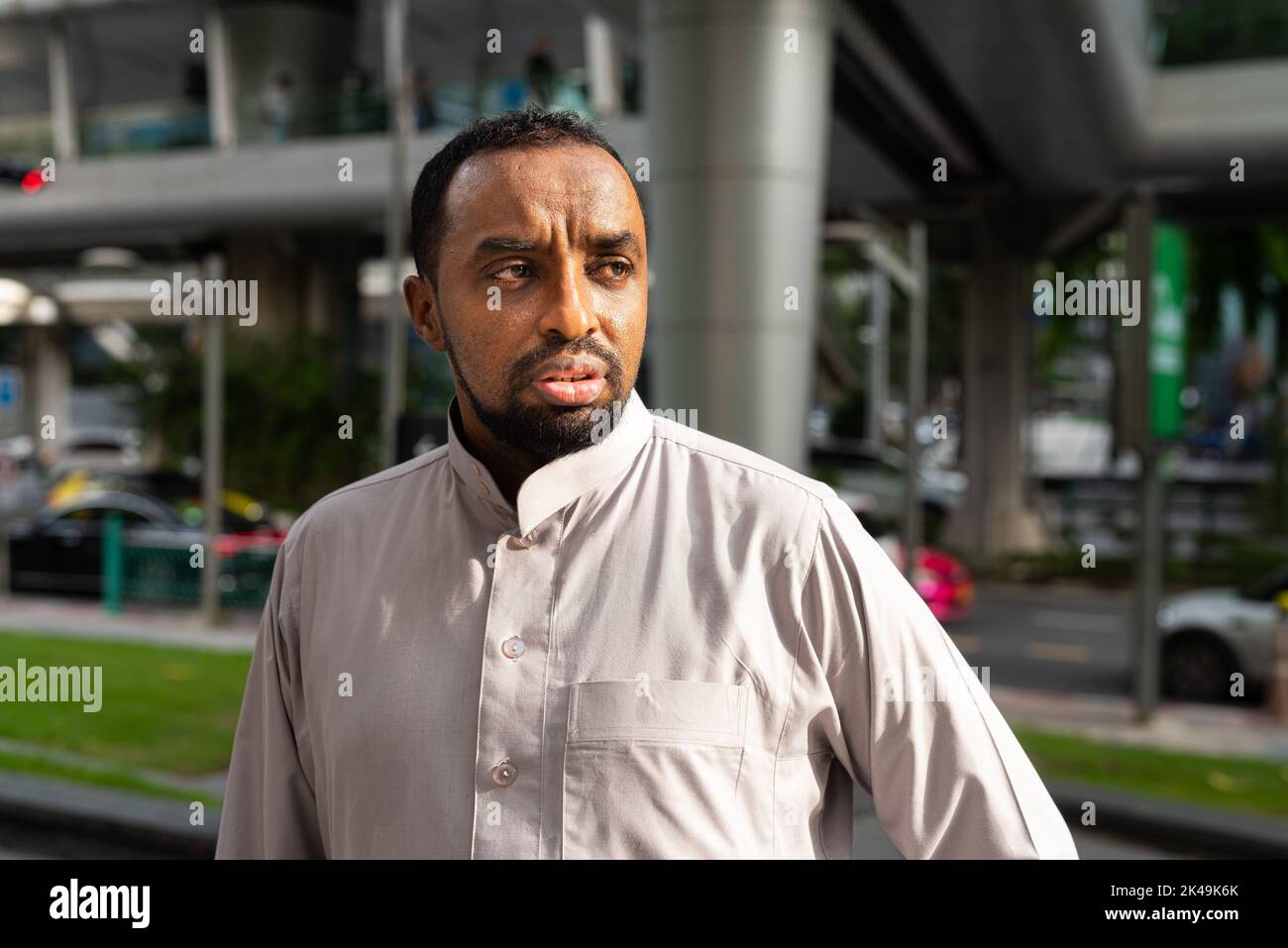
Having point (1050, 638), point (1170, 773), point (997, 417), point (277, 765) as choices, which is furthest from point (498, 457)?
point (997, 417)

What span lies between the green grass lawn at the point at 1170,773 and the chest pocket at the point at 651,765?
21.0 feet

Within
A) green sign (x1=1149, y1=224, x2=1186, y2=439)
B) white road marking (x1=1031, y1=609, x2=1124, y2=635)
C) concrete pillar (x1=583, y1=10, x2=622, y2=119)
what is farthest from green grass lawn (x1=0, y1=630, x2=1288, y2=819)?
concrete pillar (x1=583, y1=10, x2=622, y2=119)

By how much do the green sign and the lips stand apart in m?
9.08

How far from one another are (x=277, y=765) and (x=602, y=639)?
0.47 m

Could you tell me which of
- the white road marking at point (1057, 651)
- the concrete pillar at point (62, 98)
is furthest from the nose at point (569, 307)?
the concrete pillar at point (62, 98)

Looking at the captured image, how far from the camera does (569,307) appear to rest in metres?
1.64

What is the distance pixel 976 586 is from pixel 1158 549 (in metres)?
10.5

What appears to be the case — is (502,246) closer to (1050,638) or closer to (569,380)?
(569,380)

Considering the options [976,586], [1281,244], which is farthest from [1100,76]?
[1281,244]

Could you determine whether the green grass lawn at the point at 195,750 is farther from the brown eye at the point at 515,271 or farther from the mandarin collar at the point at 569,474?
the brown eye at the point at 515,271

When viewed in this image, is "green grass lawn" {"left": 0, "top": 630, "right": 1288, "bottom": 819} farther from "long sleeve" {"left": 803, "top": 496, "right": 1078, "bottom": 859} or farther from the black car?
"long sleeve" {"left": 803, "top": 496, "right": 1078, "bottom": 859}

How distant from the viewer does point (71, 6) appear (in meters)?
26.8

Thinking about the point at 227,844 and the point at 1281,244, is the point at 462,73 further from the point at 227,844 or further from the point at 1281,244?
the point at 227,844

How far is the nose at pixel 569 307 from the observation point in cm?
163
